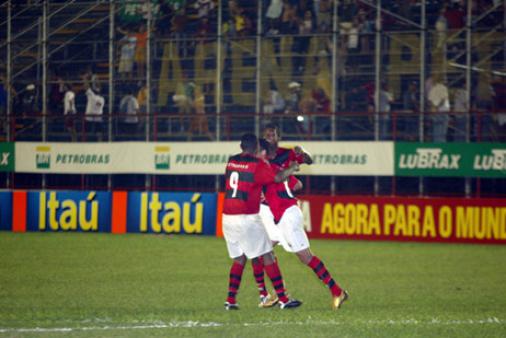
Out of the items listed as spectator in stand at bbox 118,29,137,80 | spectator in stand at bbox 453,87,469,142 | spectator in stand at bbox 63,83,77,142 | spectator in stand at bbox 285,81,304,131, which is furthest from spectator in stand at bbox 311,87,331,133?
spectator in stand at bbox 63,83,77,142

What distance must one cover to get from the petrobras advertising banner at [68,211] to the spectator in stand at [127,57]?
372cm

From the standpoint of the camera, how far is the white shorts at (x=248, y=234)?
37.0 ft

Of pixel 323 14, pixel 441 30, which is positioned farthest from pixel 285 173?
pixel 323 14

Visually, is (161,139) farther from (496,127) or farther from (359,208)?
(496,127)

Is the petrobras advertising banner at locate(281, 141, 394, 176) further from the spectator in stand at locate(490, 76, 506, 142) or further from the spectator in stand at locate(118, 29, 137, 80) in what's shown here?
the spectator in stand at locate(118, 29, 137, 80)

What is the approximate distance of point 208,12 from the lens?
2720 centimetres

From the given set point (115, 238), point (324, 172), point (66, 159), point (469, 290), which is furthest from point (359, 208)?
point (469, 290)

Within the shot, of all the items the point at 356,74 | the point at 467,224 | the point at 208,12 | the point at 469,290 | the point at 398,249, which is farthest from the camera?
the point at 208,12

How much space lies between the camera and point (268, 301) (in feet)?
38.5

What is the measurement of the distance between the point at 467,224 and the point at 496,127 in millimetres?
2228

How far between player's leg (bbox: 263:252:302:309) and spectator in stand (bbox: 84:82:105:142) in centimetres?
1474

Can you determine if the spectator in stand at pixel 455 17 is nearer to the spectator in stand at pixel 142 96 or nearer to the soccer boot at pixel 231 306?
the spectator in stand at pixel 142 96

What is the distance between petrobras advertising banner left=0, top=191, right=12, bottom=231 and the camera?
2498 centimetres

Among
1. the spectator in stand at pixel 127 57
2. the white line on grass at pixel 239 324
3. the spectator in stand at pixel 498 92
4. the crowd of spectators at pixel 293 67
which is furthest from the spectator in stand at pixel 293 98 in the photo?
the white line on grass at pixel 239 324
